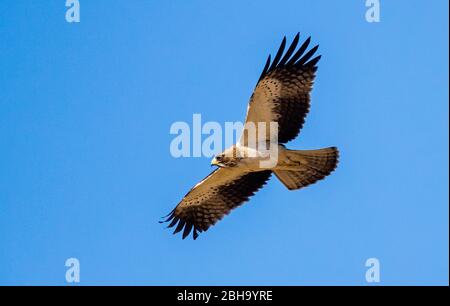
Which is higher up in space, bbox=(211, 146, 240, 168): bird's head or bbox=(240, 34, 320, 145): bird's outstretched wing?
bbox=(240, 34, 320, 145): bird's outstretched wing

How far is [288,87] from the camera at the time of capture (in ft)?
35.5

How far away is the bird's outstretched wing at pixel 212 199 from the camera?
1175cm

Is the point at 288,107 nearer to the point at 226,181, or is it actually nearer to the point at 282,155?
the point at 282,155

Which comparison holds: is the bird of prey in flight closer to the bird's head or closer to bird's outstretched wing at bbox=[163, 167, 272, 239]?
the bird's head

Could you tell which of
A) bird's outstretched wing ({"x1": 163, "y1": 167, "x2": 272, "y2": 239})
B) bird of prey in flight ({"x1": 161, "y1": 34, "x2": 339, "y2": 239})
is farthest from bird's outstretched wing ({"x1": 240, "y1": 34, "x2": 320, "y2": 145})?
bird's outstretched wing ({"x1": 163, "y1": 167, "x2": 272, "y2": 239})

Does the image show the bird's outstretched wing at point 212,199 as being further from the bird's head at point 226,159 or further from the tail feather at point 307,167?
the bird's head at point 226,159

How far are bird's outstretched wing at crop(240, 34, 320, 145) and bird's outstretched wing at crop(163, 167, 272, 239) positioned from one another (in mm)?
1137

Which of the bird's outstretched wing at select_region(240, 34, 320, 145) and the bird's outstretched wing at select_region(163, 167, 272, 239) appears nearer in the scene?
the bird's outstretched wing at select_region(240, 34, 320, 145)

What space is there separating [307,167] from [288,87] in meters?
1.13

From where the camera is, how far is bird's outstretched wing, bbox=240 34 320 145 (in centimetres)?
1080

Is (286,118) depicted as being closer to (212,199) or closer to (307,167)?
(307,167)
